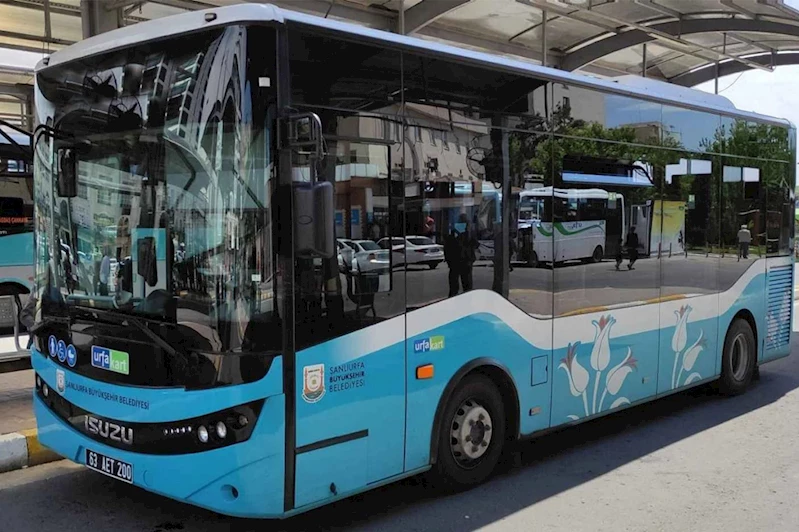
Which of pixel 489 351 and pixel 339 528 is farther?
pixel 489 351

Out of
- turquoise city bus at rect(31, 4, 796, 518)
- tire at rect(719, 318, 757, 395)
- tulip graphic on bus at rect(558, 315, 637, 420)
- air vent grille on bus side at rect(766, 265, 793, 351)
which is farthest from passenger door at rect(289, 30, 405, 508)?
air vent grille on bus side at rect(766, 265, 793, 351)

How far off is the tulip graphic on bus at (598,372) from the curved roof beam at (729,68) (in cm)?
1019

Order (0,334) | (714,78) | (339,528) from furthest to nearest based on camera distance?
(714,78)
(0,334)
(339,528)

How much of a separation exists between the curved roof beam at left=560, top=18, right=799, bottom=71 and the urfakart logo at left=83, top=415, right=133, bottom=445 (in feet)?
36.1

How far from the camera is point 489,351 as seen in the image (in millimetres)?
5395

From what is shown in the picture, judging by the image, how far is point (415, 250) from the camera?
16.0 ft

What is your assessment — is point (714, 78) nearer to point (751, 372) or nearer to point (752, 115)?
point (752, 115)

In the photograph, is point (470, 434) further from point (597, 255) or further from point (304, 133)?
point (304, 133)

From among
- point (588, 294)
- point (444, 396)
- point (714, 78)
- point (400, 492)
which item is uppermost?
point (714, 78)

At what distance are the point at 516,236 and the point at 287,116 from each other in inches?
91.1

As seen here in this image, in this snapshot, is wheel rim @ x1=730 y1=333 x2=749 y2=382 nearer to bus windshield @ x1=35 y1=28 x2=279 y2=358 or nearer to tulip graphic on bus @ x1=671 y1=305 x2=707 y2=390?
tulip graphic on bus @ x1=671 y1=305 x2=707 y2=390

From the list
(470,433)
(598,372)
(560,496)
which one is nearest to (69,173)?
(470,433)

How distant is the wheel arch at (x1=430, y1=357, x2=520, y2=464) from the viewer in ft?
16.5

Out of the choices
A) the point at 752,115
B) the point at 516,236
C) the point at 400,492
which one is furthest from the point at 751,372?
the point at 400,492
